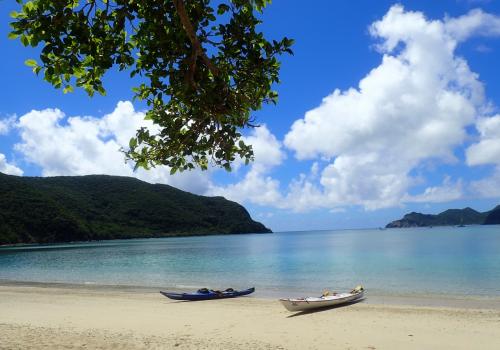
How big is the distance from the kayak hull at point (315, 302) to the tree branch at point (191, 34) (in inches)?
567

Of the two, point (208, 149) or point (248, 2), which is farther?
point (208, 149)

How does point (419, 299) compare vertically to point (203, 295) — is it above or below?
below

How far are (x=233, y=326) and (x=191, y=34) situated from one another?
13049 mm

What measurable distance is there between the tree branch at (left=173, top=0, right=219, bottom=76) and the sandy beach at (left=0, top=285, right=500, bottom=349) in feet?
29.9

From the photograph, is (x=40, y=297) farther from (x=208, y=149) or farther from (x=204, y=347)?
(x=208, y=149)

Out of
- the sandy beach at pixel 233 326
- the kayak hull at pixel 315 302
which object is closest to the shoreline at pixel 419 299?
the sandy beach at pixel 233 326

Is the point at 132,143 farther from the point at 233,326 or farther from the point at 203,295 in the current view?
the point at 203,295

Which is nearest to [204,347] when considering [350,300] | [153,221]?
[350,300]

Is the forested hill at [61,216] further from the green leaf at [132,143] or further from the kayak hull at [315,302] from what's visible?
the green leaf at [132,143]

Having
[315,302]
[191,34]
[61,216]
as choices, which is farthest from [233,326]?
[61,216]

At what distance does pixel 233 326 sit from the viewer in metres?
16.3

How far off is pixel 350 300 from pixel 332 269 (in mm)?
20323

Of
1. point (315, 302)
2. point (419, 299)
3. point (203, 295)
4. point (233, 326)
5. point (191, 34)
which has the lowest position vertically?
point (419, 299)

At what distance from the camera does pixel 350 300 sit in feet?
71.7
